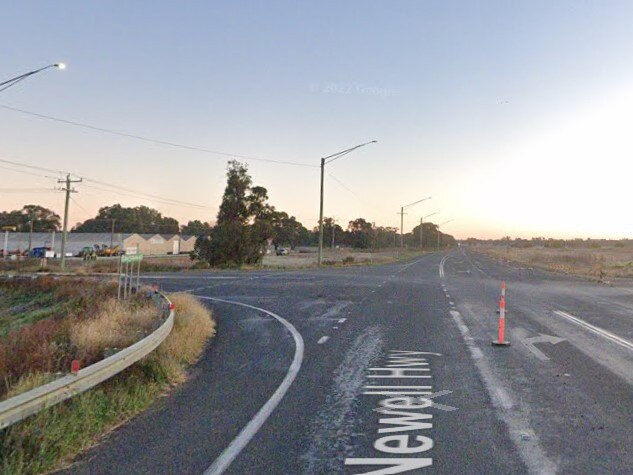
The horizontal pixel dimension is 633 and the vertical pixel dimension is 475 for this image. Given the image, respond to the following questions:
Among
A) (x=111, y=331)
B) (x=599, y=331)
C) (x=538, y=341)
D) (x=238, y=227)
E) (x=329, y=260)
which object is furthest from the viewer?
(x=329, y=260)

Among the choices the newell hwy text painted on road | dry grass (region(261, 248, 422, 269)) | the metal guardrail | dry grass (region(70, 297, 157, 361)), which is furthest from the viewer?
dry grass (region(261, 248, 422, 269))

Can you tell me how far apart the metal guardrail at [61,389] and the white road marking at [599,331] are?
30.5ft

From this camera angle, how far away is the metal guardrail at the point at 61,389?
4.77 meters

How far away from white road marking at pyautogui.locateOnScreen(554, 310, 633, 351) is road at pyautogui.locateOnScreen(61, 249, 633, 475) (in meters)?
0.05

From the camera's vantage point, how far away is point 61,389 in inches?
221

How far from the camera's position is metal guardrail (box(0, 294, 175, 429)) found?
15.6ft

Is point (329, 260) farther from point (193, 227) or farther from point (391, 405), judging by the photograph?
point (193, 227)

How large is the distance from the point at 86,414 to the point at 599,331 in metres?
11.8

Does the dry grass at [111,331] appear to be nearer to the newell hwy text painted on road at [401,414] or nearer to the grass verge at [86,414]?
the grass verge at [86,414]

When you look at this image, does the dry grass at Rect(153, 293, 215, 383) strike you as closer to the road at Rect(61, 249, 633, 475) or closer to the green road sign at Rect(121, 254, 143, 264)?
the road at Rect(61, 249, 633, 475)

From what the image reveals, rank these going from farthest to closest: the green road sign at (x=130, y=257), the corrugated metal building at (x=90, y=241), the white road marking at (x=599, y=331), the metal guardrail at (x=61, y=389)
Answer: the corrugated metal building at (x=90, y=241)
the green road sign at (x=130, y=257)
the white road marking at (x=599, y=331)
the metal guardrail at (x=61, y=389)

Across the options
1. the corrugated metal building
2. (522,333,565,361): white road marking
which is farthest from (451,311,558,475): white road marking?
the corrugated metal building

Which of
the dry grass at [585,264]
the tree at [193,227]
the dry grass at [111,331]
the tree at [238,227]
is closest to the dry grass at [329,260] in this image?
the tree at [238,227]

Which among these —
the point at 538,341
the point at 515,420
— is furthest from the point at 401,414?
the point at 538,341
